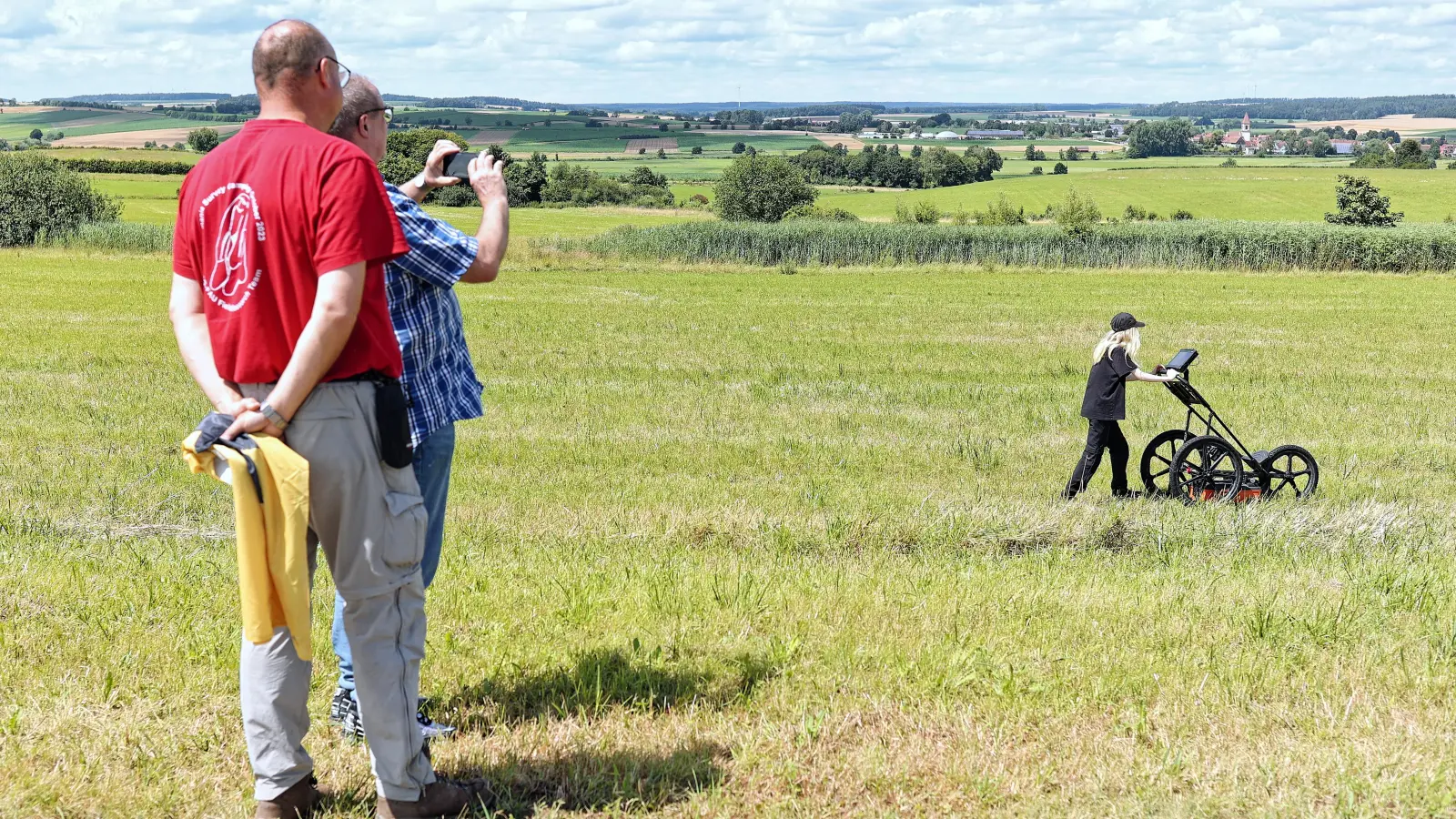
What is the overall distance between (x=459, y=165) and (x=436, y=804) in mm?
2025

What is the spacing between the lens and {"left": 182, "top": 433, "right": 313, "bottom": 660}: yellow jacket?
3049 millimetres

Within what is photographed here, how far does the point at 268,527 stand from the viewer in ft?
10.1

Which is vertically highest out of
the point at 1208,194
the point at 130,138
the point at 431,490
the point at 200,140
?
the point at 130,138

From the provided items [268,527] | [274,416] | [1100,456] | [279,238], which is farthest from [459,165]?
[1100,456]

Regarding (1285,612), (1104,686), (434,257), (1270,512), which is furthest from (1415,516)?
(434,257)

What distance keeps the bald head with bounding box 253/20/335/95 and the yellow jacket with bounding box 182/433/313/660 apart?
976 mm

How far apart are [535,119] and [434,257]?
193 meters

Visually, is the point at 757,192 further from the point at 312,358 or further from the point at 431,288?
the point at 312,358

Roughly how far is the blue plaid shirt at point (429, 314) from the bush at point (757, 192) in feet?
231

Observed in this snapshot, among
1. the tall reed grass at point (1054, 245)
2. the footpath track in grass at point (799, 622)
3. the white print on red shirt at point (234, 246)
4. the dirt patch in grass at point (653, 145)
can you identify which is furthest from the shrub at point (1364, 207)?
the dirt patch in grass at point (653, 145)

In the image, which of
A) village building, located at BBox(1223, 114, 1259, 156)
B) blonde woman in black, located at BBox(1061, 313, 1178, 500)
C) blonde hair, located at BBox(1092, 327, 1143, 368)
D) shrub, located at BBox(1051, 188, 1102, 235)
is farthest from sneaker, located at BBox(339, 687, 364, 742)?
village building, located at BBox(1223, 114, 1259, 156)

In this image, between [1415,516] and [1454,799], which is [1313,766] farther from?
[1415,516]

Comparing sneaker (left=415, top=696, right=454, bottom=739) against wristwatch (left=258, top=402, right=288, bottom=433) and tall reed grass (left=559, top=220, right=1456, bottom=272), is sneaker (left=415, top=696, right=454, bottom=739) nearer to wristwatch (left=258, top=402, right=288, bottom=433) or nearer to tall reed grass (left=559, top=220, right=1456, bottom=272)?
wristwatch (left=258, top=402, right=288, bottom=433)

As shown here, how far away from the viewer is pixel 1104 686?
14.4ft
